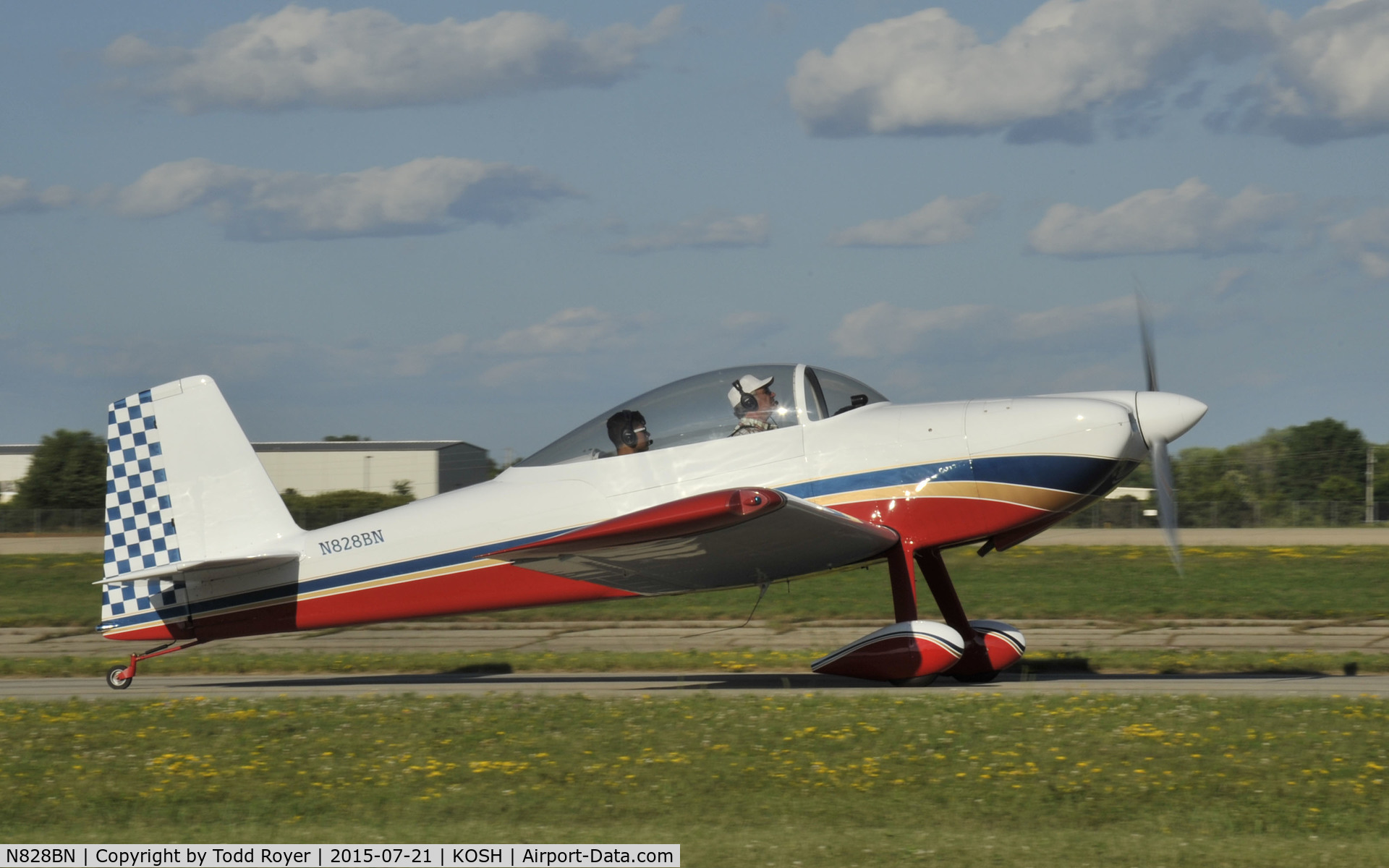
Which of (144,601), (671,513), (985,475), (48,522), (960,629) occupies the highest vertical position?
(48,522)

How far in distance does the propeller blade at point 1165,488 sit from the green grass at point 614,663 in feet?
5.46

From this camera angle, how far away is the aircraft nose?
376 inches

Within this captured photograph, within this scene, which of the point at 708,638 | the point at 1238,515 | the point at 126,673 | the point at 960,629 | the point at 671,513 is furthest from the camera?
the point at 1238,515

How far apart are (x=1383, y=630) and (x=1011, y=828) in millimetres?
10442

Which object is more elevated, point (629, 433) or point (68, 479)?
point (68, 479)

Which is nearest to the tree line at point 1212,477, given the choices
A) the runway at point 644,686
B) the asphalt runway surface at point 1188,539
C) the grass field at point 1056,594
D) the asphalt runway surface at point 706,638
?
the asphalt runway surface at point 1188,539

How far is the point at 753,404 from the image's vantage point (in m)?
9.86

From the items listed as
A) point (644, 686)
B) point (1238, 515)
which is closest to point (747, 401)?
point (644, 686)

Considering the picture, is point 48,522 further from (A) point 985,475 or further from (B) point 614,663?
(A) point 985,475

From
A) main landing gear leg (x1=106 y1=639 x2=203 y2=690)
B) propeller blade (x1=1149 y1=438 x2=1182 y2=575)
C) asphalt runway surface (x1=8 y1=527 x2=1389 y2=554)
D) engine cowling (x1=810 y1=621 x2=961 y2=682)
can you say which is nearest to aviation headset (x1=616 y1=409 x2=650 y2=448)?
engine cowling (x1=810 y1=621 x2=961 y2=682)

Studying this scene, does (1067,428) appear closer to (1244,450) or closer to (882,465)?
(882,465)

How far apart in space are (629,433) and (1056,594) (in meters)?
10.8

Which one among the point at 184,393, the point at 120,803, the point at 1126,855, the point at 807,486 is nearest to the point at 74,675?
the point at 184,393

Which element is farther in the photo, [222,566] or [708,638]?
[708,638]
